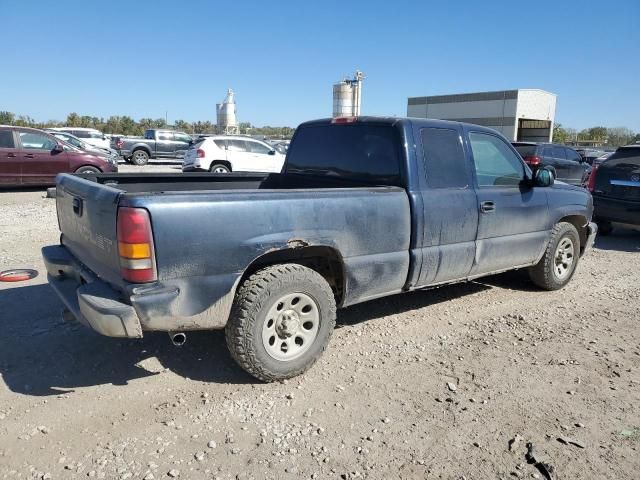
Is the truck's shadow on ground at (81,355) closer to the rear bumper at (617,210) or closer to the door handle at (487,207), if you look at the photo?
the door handle at (487,207)

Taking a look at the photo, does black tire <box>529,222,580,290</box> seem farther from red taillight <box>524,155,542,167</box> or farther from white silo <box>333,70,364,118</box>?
white silo <box>333,70,364,118</box>

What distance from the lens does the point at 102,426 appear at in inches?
115

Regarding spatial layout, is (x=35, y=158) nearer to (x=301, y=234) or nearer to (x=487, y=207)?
(x=301, y=234)

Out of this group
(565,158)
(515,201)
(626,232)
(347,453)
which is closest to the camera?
(347,453)

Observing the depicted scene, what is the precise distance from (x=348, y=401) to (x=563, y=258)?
12.2ft

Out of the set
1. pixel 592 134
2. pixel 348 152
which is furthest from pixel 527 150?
pixel 592 134

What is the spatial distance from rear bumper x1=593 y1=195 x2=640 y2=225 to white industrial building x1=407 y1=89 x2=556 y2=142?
4176cm

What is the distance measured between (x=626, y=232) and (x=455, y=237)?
25.9 feet

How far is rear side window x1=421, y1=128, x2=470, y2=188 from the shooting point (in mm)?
4195

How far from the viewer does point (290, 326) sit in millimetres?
3445

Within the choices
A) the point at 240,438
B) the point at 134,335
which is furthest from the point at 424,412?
the point at 134,335

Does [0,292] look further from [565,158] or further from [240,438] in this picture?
[565,158]

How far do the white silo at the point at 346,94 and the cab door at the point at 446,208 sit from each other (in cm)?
3893

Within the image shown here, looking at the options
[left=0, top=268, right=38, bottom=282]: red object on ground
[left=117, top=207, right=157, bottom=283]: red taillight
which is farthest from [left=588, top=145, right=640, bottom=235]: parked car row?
[left=0, top=268, right=38, bottom=282]: red object on ground
